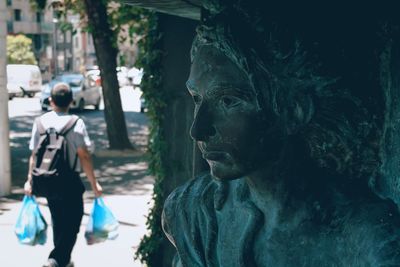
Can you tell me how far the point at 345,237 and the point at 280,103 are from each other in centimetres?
35

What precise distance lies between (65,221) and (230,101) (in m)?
5.39

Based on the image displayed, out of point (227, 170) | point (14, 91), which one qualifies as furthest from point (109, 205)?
point (14, 91)

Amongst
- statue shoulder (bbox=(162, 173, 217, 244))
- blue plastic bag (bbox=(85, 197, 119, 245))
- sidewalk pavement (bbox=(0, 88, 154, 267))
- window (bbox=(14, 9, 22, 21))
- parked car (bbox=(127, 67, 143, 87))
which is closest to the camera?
statue shoulder (bbox=(162, 173, 217, 244))

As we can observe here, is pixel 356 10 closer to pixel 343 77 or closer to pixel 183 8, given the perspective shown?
pixel 343 77

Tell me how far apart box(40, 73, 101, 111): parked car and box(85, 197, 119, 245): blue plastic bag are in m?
27.1

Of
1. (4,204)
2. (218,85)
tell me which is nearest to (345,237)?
(218,85)

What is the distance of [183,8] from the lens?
2.71m

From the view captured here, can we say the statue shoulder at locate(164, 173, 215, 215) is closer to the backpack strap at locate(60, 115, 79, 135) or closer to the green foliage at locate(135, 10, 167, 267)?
the backpack strap at locate(60, 115, 79, 135)

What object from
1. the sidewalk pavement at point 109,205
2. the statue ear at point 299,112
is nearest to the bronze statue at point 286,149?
the statue ear at point 299,112

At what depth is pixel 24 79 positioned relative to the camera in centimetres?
4434

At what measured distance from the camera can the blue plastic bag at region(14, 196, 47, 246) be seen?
7.13 metres

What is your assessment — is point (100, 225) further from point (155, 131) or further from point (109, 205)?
point (109, 205)

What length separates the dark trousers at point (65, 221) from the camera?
277 inches

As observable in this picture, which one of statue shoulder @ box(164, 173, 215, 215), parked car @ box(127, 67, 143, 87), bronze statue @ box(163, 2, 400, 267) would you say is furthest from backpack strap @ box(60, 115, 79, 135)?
bronze statue @ box(163, 2, 400, 267)
